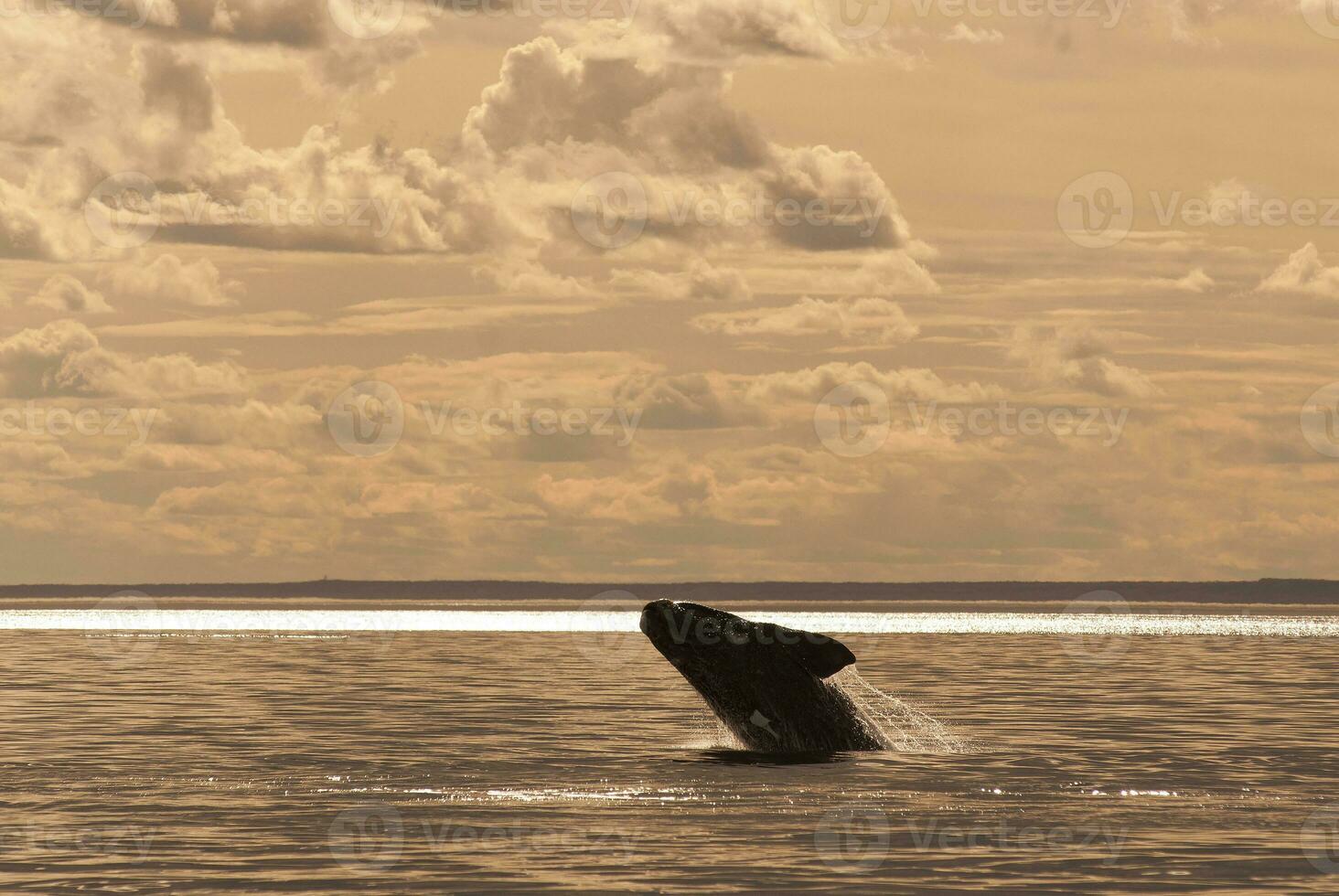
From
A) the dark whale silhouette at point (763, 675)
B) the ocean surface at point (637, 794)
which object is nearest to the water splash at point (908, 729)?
the ocean surface at point (637, 794)

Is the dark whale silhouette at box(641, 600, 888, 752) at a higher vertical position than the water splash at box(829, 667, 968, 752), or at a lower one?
higher

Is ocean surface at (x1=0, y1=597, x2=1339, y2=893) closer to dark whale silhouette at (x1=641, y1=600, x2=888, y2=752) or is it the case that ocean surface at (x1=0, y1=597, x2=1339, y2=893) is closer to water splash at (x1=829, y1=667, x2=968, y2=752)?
water splash at (x1=829, y1=667, x2=968, y2=752)

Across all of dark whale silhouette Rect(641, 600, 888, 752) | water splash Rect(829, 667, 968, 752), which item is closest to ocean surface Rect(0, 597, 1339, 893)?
water splash Rect(829, 667, 968, 752)

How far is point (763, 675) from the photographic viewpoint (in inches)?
1003

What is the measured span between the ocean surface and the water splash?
131mm

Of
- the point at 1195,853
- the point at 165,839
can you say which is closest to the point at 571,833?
the point at 165,839

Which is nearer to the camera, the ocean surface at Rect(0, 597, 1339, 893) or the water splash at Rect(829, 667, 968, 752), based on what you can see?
the ocean surface at Rect(0, 597, 1339, 893)

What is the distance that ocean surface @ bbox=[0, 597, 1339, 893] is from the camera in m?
17.1

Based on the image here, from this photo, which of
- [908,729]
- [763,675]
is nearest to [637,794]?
[763,675]

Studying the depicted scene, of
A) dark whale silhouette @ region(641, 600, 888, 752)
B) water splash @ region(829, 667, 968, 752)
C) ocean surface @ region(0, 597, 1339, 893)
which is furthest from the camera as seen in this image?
water splash @ region(829, 667, 968, 752)

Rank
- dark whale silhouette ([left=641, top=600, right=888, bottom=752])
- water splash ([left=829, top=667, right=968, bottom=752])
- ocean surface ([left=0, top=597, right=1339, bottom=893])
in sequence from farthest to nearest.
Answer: water splash ([left=829, top=667, right=968, bottom=752]) → dark whale silhouette ([left=641, top=600, right=888, bottom=752]) → ocean surface ([left=0, top=597, right=1339, bottom=893])

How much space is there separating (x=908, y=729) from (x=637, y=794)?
32.2 feet

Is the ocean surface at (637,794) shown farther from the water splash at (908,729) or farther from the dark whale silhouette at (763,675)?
the dark whale silhouette at (763,675)

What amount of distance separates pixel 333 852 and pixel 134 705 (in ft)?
72.0
